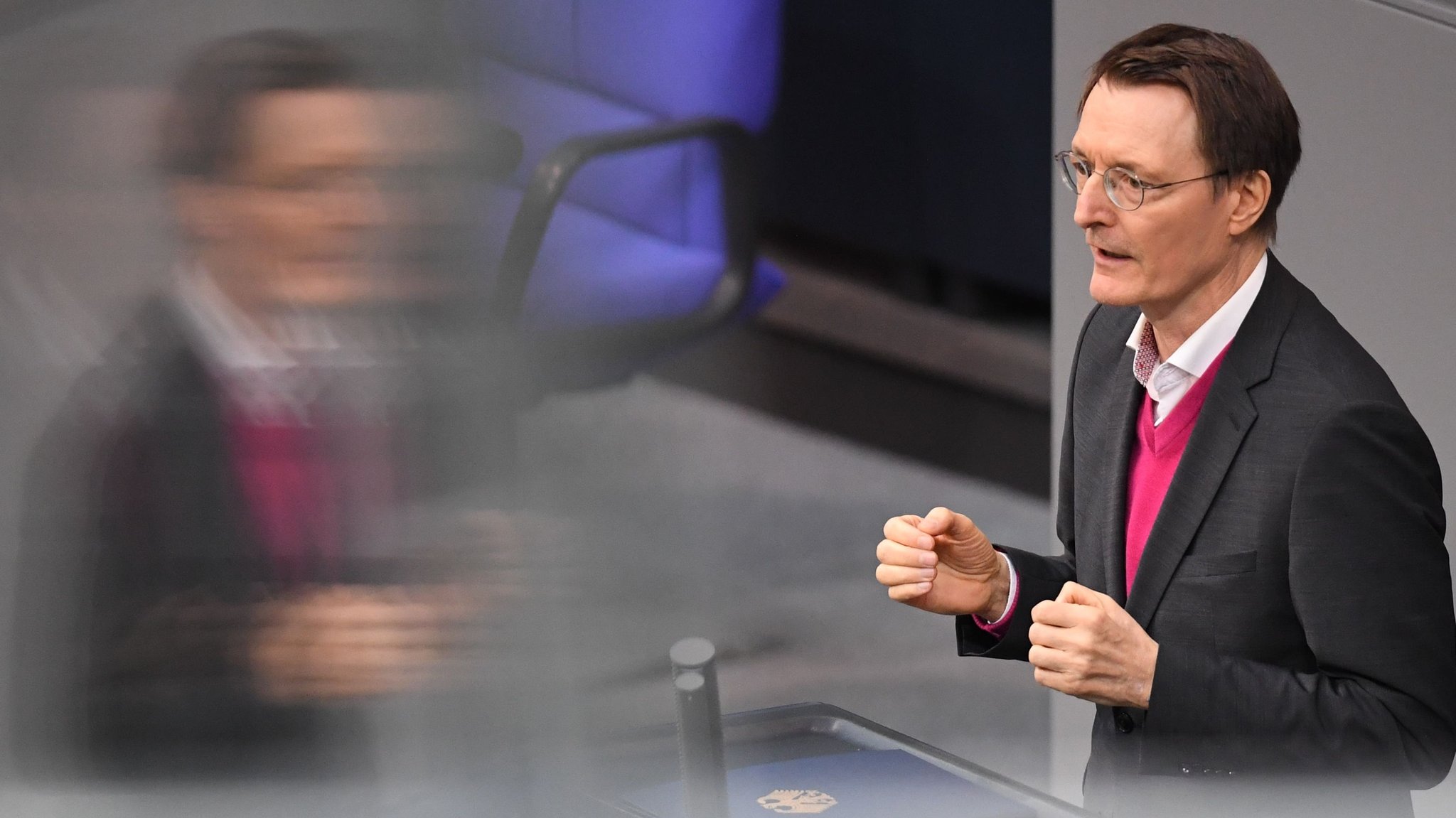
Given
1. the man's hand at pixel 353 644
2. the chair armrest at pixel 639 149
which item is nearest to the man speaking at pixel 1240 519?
the chair armrest at pixel 639 149

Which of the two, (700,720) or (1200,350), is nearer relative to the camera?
(700,720)

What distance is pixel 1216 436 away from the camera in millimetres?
956

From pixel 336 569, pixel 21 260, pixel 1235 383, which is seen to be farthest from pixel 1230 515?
pixel 21 260

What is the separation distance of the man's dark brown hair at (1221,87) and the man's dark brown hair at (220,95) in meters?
1.14

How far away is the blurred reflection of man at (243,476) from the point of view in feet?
5.65

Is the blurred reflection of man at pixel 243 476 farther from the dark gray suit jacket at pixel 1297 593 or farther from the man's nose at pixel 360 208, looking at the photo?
the dark gray suit jacket at pixel 1297 593

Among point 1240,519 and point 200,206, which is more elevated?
point 200,206

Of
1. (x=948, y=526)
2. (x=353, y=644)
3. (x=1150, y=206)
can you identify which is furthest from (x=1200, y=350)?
(x=353, y=644)

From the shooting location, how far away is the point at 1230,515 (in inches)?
37.3

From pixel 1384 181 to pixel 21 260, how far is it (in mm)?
1736

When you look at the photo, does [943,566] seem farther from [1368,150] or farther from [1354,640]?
[1368,150]

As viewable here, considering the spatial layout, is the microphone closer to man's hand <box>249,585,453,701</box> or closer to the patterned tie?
the patterned tie

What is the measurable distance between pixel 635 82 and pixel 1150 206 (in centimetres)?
99

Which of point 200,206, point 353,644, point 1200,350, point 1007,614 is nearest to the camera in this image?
point 1200,350
